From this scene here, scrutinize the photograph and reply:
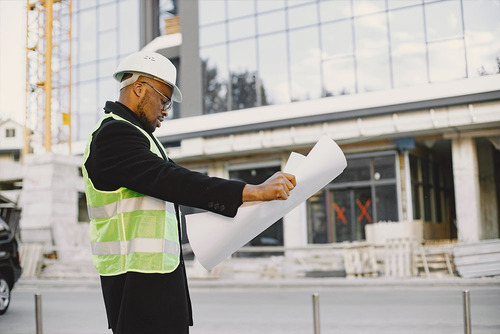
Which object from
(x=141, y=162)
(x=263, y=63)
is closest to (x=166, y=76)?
(x=141, y=162)

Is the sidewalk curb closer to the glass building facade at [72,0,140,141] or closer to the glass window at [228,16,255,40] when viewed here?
the glass window at [228,16,255,40]

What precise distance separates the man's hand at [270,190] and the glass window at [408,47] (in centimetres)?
2366

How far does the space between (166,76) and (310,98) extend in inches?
999

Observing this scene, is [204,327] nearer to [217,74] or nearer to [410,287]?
[410,287]

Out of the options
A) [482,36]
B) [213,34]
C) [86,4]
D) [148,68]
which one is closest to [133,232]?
[148,68]

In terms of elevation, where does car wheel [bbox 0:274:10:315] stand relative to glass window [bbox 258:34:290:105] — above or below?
below

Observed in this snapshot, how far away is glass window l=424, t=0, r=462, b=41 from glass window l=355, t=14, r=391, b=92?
5.94 ft

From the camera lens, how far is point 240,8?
1205 inches

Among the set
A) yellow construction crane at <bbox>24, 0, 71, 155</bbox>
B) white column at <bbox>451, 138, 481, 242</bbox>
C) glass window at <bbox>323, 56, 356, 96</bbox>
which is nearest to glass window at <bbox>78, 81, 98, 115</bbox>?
yellow construction crane at <bbox>24, 0, 71, 155</bbox>

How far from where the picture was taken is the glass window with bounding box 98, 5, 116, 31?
38344 mm

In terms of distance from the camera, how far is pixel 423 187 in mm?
28172

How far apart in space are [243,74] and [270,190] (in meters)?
27.8

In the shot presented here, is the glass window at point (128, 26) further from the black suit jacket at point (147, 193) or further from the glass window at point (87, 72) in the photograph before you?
the black suit jacket at point (147, 193)

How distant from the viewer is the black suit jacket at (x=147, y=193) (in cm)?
256
